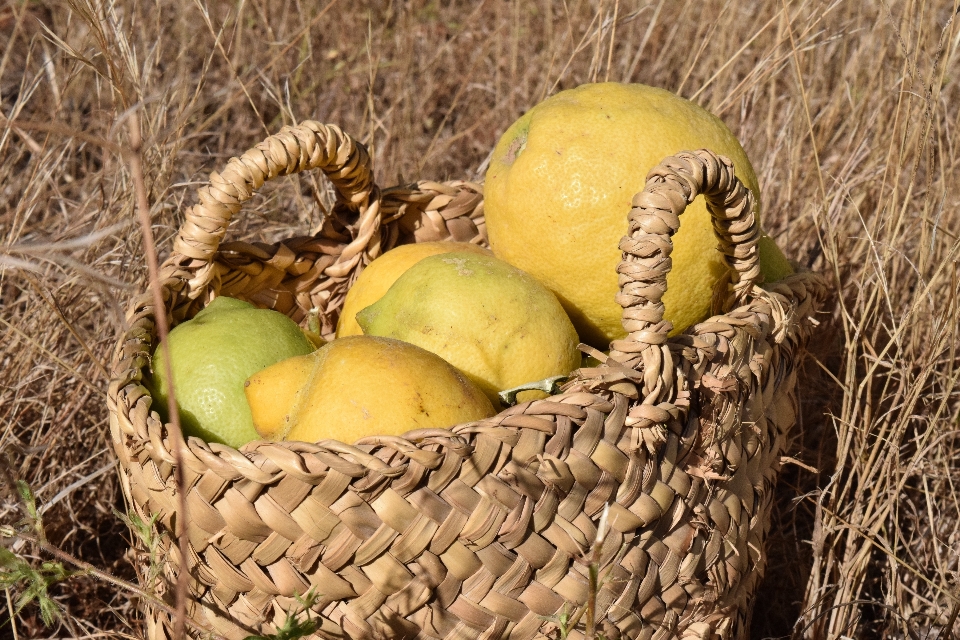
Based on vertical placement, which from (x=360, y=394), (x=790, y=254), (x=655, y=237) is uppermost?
(x=655, y=237)

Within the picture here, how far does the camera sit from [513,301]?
4.34ft

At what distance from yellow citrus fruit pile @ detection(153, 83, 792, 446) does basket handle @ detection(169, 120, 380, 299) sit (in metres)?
0.10

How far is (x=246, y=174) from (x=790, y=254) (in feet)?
4.66

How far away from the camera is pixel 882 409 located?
5.95 feet

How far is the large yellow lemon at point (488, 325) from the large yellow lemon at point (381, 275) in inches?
7.0

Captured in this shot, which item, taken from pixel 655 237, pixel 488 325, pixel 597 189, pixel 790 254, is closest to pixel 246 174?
pixel 488 325

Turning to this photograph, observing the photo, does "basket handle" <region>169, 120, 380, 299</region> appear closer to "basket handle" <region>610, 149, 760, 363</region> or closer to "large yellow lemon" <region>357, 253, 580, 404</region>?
"large yellow lemon" <region>357, 253, 580, 404</region>

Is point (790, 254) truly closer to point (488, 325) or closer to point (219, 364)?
point (488, 325)

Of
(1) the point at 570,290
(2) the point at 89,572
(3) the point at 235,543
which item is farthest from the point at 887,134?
(2) the point at 89,572

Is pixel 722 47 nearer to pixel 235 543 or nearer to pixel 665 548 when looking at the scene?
pixel 665 548

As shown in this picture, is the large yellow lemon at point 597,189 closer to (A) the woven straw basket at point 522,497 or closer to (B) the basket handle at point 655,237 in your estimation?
(A) the woven straw basket at point 522,497

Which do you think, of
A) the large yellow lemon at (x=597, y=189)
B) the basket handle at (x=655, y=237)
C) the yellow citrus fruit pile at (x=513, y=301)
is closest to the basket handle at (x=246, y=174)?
the yellow citrus fruit pile at (x=513, y=301)

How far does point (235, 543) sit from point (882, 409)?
56.7 inches

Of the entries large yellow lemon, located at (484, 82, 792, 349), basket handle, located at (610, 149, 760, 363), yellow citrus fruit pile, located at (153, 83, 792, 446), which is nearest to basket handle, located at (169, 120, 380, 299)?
yellow citrus fruit pile, located at (153, 83, 792, 446)
